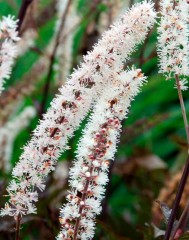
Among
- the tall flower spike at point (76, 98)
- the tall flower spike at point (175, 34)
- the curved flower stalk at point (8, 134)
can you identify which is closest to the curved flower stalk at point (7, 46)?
the tall flower spike at point (76, 98)

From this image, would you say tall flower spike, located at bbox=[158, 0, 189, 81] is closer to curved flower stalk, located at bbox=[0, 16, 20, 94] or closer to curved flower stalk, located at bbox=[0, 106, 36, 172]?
curved flower stalk, located at bbox=[0, 16, 20, 94]

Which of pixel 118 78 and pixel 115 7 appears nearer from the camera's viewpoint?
pixel 118 78

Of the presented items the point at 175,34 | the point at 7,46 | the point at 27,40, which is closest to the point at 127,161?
the point at 27,40

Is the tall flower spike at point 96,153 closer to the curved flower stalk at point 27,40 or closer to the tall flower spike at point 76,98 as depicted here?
the tall flower spike at point 76,98

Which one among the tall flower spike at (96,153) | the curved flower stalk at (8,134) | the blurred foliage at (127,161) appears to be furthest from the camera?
the curved flower stalk at (8,134)

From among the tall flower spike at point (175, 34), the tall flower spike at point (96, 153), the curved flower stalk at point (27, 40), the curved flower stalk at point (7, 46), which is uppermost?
the curved flower stalk at point (27, 40)

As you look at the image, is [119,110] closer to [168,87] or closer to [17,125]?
[17,125]

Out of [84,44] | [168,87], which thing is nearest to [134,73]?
[84,44]
